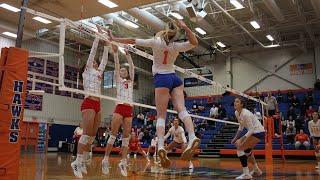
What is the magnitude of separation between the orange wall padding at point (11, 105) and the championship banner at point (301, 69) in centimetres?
2068

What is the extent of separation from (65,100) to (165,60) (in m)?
19.3

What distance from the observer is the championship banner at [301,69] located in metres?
22.1

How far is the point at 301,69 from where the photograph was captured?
2241cm

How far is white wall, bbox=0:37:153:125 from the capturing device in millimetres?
20641

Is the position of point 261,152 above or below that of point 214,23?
below

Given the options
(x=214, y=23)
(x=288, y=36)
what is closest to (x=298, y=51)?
(x=288, y=36)

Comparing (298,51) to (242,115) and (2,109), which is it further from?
(2,109)

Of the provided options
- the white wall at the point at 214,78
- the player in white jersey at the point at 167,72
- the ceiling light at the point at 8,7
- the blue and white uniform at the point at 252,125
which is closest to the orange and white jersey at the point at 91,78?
the player in white jersey at the point at 167,72

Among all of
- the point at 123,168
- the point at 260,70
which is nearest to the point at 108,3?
the point at 123,168

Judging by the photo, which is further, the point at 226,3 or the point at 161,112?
the point at 226,3

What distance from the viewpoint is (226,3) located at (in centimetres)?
1716

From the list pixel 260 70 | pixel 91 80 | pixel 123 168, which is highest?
pixel 260 70

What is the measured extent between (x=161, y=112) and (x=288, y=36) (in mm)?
20196

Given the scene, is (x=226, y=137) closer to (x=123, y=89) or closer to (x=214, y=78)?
(x=214, y=78)
